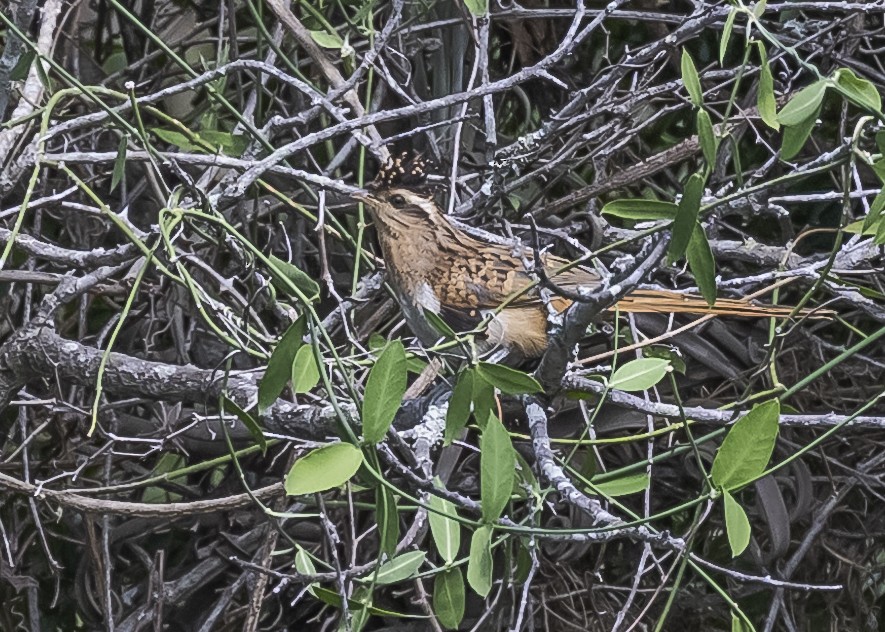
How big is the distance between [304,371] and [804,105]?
63 centimetres

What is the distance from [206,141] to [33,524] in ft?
3.36

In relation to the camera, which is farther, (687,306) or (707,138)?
(687,306)

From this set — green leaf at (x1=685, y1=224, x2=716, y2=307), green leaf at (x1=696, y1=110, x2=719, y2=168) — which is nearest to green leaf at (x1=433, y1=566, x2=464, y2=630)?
green leaf at (x1=685, y1=224, x2=716, y2=307)

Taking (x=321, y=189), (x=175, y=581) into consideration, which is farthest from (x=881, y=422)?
(x=175, y=581)

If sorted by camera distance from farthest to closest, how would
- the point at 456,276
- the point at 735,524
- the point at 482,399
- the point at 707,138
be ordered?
the point at 456,276 → the point at 482,399 → the point at 735,524 → the point at 707,138

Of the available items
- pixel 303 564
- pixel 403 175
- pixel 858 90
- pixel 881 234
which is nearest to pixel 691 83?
pixel 858 90

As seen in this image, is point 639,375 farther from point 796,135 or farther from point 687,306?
point 687,306

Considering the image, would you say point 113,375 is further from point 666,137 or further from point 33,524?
point 666,137

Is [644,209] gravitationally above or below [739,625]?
above

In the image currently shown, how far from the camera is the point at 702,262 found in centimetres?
130

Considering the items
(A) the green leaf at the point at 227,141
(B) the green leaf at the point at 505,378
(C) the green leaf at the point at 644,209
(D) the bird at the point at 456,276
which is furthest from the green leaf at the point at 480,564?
(A) the green leaf at the point at 227,141

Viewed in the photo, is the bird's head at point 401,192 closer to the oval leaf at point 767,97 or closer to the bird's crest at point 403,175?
the bird's crest at point 403,175

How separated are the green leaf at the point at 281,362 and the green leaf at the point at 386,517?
169 mm

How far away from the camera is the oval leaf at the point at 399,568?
5.03 ft
